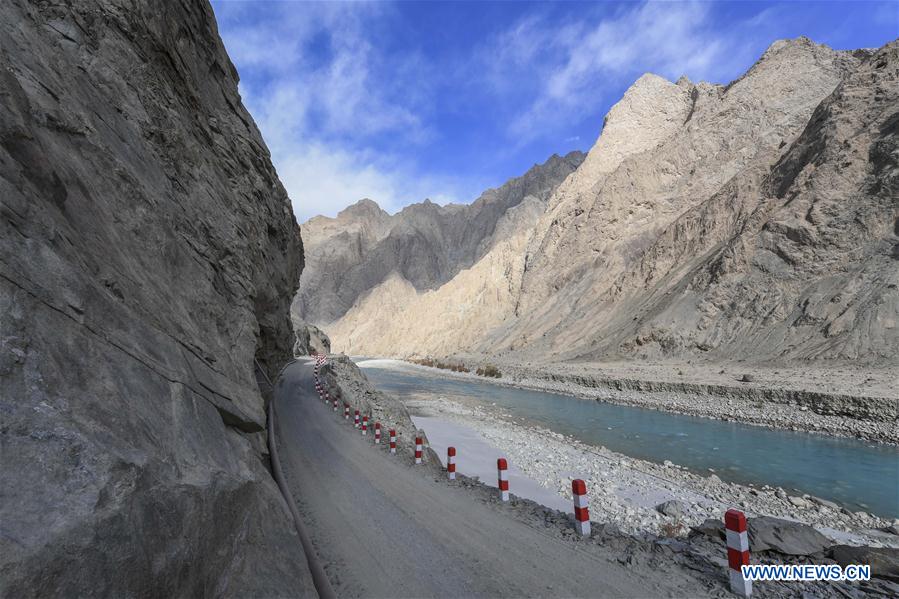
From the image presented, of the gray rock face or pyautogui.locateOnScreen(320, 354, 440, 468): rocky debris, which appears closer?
the gray rock face

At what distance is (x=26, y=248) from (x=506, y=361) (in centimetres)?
5674

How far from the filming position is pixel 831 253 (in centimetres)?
3459

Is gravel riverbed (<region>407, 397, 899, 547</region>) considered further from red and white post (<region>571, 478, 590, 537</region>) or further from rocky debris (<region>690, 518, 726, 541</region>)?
red and white post (<region>571, 478, 590, 537</region>)

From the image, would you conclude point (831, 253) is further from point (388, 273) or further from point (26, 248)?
point (388, 273)

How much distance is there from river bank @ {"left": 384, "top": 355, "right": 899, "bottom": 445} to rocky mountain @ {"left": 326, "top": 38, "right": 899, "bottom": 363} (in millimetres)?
3223

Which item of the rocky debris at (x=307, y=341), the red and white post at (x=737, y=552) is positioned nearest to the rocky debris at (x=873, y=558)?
the red and white post at (x=737, y=552)

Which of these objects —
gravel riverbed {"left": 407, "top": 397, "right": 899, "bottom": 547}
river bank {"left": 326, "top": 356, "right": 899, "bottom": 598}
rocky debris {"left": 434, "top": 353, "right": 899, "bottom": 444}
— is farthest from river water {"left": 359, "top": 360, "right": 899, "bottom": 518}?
river bank {"left": 326, "top": 356, "right": 899, "bottom": 598}

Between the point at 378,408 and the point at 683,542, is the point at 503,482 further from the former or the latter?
the point at 378,408

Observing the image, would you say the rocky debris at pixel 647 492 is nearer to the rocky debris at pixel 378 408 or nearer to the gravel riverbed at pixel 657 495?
the gravel riverbed at pixel 657 495

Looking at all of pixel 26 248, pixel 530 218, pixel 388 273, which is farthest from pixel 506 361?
pixel 388 273

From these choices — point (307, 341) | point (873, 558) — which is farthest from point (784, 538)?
point (307, 341)

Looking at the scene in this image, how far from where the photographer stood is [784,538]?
582cm

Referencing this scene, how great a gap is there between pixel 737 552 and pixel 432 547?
142 inches

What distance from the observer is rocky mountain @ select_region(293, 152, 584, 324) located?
14462cm
